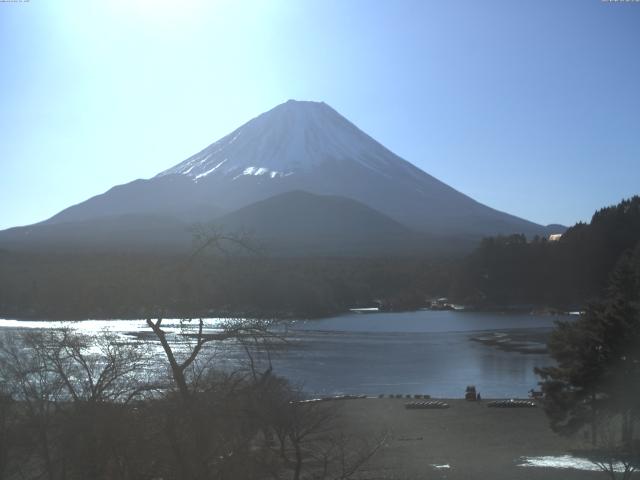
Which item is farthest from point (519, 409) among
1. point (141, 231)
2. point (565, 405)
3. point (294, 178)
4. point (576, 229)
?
point (294, 178)

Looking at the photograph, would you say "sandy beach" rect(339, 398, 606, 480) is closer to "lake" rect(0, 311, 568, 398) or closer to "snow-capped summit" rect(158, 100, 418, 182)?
"lake" rect(0, 311, 568, 398)

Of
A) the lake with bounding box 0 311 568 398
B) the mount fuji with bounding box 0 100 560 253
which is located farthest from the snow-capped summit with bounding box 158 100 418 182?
the lake with bounding box 0 311 568 398

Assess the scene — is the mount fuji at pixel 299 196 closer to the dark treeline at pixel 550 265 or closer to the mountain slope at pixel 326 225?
the mountain slope at pixel 326 225

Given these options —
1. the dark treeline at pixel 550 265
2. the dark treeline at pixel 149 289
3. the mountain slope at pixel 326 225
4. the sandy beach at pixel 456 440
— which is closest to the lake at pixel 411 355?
the dark treeline at pixel 149 289

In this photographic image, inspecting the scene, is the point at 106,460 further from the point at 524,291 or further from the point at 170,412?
the point at 524,291

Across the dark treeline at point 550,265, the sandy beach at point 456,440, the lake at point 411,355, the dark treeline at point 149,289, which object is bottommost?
the sandy beach at point 456,440

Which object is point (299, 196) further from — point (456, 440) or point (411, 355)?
point (456, 440)

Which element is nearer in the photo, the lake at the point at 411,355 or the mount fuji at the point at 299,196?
the lake at the point at 411,355
